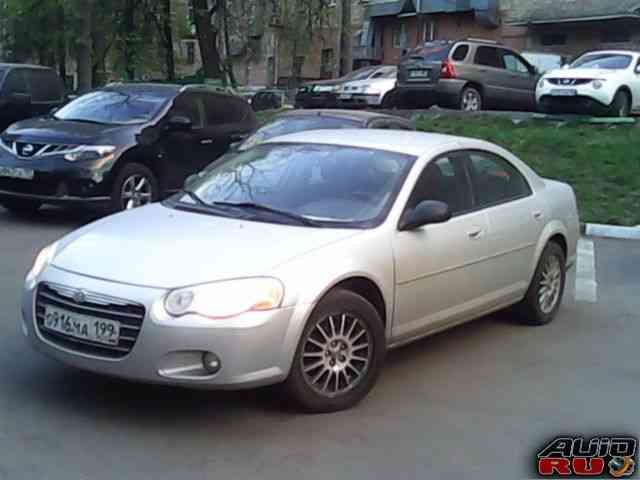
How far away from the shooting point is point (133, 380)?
4895 mm

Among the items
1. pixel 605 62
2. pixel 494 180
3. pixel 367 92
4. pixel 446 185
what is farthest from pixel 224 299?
pixel 367 92

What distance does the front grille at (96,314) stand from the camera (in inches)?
191

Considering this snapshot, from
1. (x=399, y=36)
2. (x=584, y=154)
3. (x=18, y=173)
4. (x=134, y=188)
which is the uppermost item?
(x=18, y=173)

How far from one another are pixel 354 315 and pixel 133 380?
1256mm

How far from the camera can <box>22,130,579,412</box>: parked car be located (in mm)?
4852

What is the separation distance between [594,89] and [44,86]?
397 inches

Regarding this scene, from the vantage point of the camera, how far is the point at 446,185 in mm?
6383

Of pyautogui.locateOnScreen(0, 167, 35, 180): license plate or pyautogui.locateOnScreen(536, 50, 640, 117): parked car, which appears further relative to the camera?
→ pyautogui.locateOnScreen(536, 50, 640, 117): parked car

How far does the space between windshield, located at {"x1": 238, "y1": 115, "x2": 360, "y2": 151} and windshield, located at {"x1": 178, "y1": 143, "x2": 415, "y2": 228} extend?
5.17 metres

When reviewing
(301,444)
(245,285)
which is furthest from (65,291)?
(301,444)

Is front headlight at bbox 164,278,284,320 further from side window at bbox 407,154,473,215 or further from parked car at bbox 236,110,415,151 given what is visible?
parked car at bbox 236,110,415,151

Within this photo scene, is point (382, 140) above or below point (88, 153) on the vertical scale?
above

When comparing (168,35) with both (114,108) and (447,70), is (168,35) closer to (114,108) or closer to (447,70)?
(447,70)

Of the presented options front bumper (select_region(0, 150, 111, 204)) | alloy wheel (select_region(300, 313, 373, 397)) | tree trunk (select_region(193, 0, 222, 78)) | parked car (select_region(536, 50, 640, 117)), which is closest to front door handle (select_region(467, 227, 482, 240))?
alloy wheel (select_region(300, 313, 373, 397))
